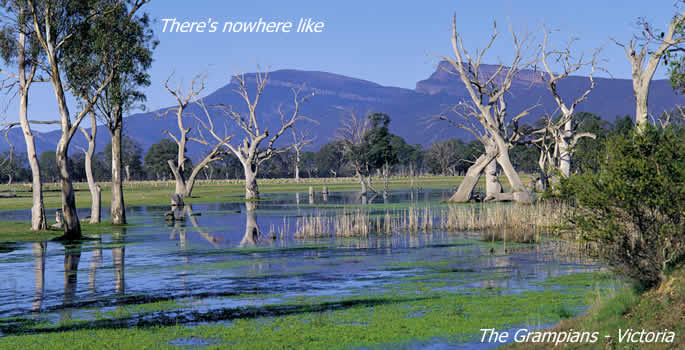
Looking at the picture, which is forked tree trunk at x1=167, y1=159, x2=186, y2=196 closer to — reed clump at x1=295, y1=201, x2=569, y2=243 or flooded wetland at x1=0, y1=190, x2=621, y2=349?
reed clump at x1=295, y1=201, x2=569, y2=243

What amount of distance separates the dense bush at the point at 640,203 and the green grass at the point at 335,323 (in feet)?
6.14

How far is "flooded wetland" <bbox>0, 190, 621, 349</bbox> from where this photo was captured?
13.6 metres

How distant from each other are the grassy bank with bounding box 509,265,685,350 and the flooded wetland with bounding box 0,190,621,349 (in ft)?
4.23

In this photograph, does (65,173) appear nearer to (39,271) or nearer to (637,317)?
(39,271)

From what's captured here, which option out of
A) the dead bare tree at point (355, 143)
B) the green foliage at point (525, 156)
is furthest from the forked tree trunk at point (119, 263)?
the green foliage at point (525, 156)

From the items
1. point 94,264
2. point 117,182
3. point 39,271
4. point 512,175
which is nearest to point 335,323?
point 39,271

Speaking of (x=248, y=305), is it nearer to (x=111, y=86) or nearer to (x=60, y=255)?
(x=60, y=255)

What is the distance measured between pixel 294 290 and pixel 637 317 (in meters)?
9.33

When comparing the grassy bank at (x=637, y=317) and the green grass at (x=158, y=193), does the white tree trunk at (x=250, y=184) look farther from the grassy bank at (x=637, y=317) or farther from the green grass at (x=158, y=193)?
the grassy bank at (x=637, y=317)

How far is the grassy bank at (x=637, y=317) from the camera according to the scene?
34.7ft

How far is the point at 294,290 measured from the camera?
18.7 metres

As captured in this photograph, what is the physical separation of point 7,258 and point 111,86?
15.5 meters

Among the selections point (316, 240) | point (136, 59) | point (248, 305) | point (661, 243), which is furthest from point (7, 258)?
point (661, 243)

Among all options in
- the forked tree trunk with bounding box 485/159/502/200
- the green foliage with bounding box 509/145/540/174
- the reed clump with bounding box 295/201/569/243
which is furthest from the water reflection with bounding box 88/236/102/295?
the green foliage with bounding box 509/145/540/174
